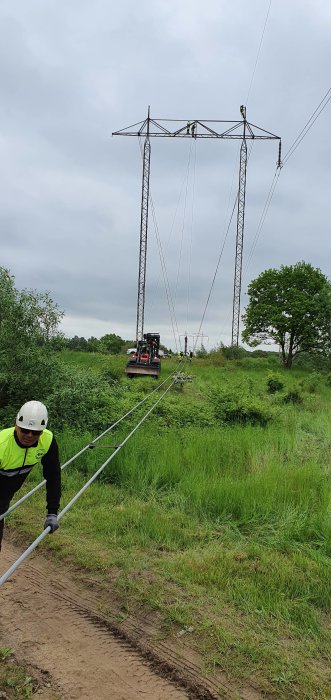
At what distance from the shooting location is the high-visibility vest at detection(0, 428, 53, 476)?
355 cm

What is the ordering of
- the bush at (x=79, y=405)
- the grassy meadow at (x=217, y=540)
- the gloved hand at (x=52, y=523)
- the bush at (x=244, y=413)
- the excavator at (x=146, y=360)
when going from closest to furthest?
the grassy meadow at (x=217, y=540) < the gloved hand at (x=52, y=523) < the bush at (x=79, y=405) < the bush at (x=244, y=413) < the excavator at (x=146, y=360)

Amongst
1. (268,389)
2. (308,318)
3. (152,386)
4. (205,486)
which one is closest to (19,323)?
(205,486)

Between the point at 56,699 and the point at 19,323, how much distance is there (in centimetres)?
846

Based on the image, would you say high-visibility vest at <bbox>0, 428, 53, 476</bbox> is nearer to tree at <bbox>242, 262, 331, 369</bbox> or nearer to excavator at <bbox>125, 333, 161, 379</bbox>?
excavator at <bbox>125, 333, 161, 379</bbox>

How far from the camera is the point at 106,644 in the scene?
127 inches

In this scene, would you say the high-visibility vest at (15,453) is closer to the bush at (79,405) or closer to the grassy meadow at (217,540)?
the grassy meadow at (217,540)

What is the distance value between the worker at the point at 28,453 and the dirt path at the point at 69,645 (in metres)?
0.70

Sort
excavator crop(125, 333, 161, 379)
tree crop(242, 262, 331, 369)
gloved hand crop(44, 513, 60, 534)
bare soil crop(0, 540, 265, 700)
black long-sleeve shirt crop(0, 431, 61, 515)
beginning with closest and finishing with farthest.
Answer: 1. bare soil crop(0, 540, 265, 700)
2. gloved hand crop(44, 513, 60, 534)
3. black long-sleeve shirt crop(0, 431, 61, 515)
4. excavator crop(125, 333, 161, 379)
5. tree crop(242, 262, 331, 369)

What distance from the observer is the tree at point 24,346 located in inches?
394

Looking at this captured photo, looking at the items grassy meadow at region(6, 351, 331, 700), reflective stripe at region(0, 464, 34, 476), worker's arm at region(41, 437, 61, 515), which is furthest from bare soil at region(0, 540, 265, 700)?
reflective stripe at region(0, 464, 34, 476)

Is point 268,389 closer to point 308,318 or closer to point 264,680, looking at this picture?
point 264,680

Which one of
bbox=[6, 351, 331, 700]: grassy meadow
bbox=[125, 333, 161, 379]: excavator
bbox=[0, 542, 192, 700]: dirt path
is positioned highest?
bbox=[125, 333, 161, 379]: excavator

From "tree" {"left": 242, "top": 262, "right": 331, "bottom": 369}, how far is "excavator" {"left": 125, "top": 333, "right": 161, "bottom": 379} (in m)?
16.7

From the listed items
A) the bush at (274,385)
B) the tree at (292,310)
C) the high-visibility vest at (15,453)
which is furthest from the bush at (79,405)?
the tree at (292,310)
